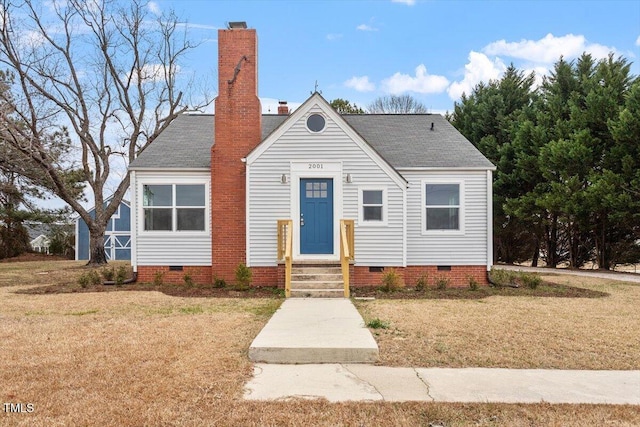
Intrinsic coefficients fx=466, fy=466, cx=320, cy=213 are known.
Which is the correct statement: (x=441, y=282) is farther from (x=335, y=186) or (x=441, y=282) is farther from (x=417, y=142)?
(x=417, y=142)

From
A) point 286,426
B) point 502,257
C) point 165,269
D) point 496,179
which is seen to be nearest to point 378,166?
point 165,269

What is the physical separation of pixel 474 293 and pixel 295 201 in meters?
5.08

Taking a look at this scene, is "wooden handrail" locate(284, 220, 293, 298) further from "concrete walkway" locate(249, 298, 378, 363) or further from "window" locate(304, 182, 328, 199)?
"concrete walkway" locate(249, 298, 378, 363)

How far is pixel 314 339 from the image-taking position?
598cm


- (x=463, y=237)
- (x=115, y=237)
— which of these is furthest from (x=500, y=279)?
(x=115, y=237)

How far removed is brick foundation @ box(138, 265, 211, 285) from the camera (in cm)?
1287

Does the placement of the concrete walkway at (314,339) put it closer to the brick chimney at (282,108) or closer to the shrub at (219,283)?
the shrub at (219,283)

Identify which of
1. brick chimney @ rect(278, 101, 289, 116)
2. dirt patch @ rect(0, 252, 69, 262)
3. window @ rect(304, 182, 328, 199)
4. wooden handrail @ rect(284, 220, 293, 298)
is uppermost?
brick chimney @ rect(278, 101, 289, 116)

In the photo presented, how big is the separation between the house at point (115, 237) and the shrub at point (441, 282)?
23.5 m

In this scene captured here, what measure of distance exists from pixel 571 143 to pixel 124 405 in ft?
59.3

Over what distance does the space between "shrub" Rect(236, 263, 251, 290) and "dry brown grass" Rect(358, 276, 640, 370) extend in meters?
3.34

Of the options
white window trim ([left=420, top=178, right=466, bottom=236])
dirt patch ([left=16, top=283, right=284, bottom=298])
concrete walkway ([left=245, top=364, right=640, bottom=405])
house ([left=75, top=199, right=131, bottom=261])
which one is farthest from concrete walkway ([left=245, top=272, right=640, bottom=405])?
house ([left=75, top=199, right=131, bottom=261])

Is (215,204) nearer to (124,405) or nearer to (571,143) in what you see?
(124,405)

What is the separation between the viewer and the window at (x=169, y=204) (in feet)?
42.5
